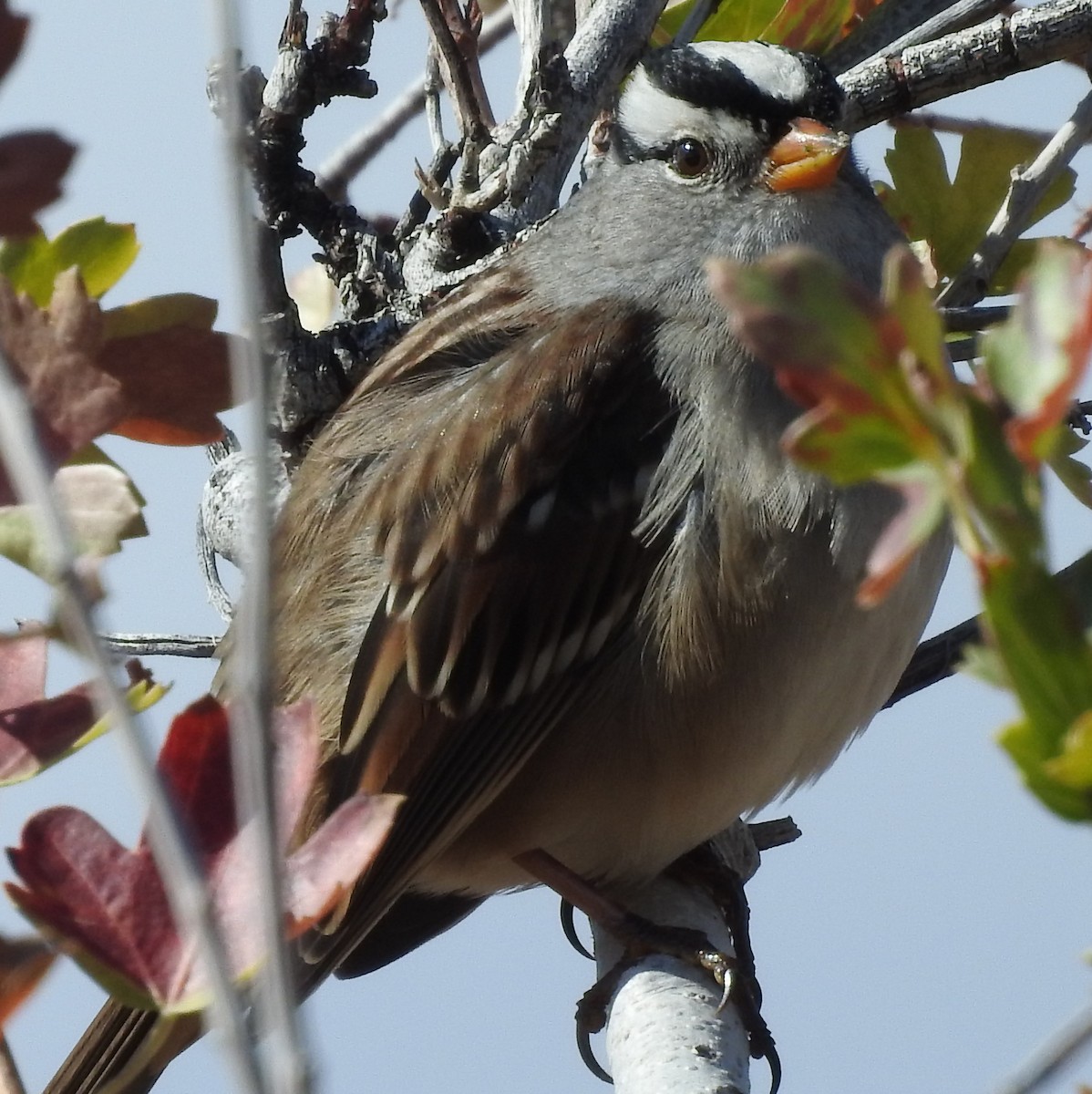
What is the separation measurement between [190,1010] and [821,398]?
0.51 metres

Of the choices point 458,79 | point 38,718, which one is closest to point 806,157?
point 458,79

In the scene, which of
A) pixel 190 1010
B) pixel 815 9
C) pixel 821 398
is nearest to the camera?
pixel 821 398

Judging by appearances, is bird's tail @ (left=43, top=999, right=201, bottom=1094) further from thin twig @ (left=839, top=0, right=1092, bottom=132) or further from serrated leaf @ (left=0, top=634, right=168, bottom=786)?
thin twig @ (left=839, top=0, right=1092, bottom=132)

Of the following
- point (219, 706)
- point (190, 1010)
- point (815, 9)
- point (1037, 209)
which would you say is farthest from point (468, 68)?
point (190, 1010)

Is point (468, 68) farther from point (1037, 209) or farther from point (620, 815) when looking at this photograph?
point (620, 815)

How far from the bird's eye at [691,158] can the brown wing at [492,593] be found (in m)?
0.40

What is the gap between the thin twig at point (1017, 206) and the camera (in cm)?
224

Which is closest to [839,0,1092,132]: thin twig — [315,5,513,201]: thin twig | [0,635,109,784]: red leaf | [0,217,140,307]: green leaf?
[315,5,513,201]: thin twig

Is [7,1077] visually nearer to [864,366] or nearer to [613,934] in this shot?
[864,366]

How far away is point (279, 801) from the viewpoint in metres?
0.96

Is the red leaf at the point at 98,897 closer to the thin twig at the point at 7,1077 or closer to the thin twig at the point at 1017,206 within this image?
the thin twig at the point at 7,1077

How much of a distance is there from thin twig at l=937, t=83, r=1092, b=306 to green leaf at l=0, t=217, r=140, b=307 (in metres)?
1.36

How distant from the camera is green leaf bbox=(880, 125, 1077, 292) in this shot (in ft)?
7.61

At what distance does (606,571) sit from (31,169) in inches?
49.9
